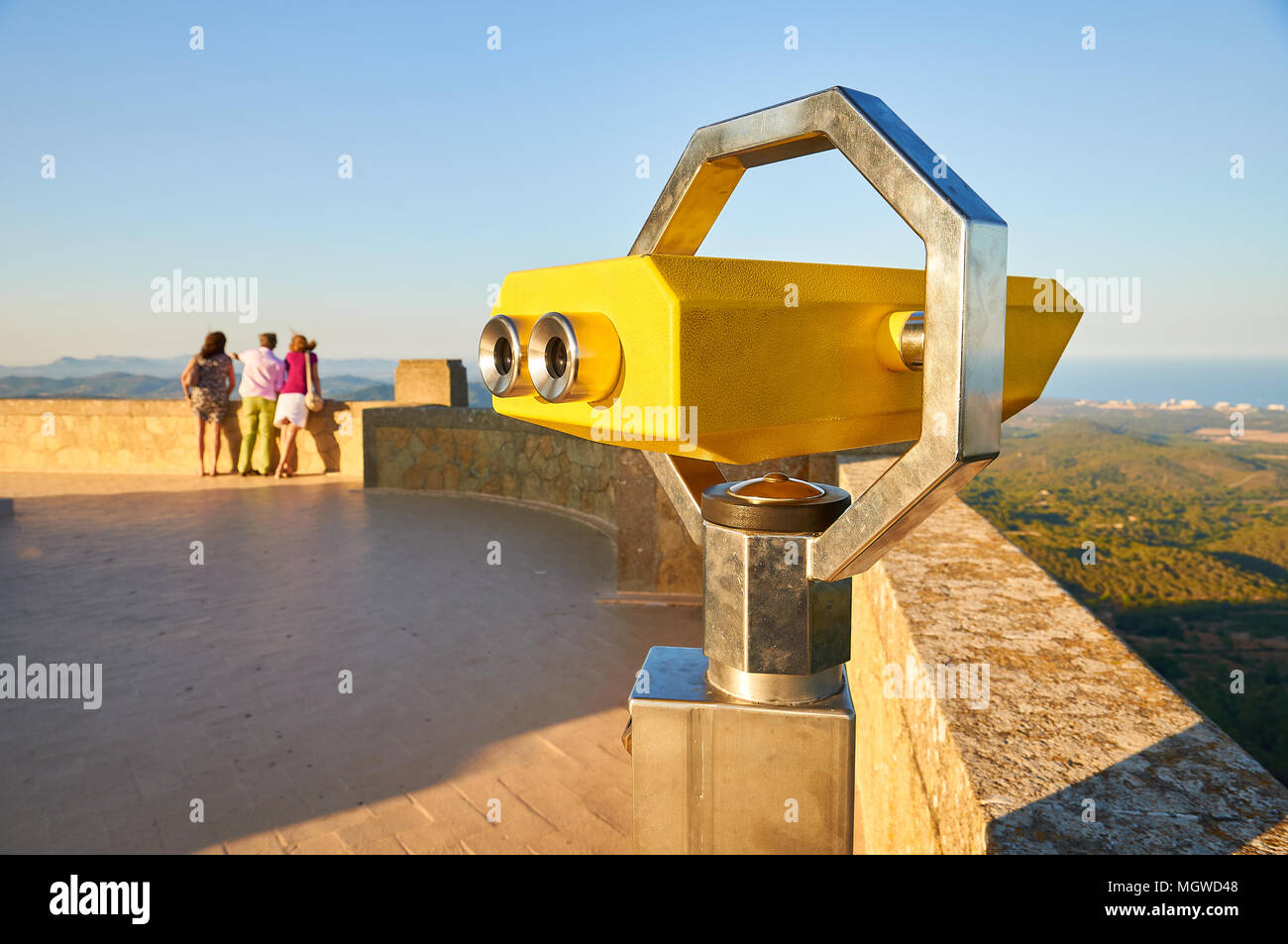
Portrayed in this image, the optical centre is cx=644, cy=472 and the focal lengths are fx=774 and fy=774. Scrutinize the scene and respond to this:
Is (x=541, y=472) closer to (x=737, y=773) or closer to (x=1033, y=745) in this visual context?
(x=1033, y=745)

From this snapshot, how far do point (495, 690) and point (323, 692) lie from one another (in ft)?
2.79

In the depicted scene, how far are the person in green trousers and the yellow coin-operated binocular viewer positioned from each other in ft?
35.8

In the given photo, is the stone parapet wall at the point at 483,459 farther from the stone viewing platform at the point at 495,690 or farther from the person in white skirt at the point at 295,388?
the person in white skirt at the point at 295,388

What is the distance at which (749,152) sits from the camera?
88 cm

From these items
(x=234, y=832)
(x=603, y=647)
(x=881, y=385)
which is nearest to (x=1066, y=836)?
(x=881, y=385)

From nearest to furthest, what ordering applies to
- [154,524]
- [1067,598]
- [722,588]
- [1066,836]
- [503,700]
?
[722,588] < [1066,836] < [1067,598] < [503,700] < [154,524]

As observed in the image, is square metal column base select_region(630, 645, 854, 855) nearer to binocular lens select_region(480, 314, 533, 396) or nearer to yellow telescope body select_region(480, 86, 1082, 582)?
yellow telescope body select_region(480, 86, 1082, 582)

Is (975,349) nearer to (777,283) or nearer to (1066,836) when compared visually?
(777,283)

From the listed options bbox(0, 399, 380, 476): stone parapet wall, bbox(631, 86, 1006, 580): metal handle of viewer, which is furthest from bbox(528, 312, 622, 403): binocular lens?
bbox(0, 399, 380, 476): stone parapet wall

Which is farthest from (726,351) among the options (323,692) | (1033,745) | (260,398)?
(260,398)

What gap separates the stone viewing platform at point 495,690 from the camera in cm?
130

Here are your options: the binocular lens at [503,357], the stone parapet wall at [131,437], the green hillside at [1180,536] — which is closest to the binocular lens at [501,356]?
the binocular lens at [503,357]

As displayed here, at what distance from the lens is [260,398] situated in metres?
10.7
